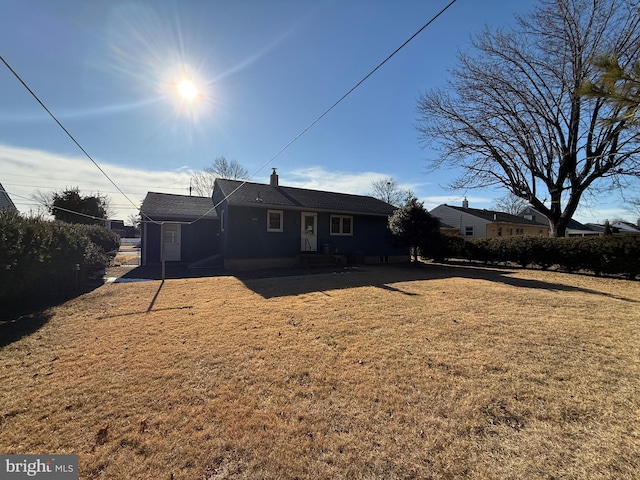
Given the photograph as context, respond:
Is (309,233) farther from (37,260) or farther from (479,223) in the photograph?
(479,223)

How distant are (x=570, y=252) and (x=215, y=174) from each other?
1326 inches

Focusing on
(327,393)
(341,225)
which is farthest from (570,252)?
(327,393)

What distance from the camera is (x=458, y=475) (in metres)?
1.86

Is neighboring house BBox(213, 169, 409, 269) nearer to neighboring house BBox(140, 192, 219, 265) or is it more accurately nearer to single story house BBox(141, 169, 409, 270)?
single story house BBox(141, 169, 409, 270)

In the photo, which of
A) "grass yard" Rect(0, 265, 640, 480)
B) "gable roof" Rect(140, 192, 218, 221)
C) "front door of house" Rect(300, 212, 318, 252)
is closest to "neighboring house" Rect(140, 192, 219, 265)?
"gable roof" Rect(140, 192, 218, 221)

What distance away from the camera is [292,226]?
13492 mm

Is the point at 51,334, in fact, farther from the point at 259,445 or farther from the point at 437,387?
the point at 437,387

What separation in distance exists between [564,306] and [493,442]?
5938 millimetres

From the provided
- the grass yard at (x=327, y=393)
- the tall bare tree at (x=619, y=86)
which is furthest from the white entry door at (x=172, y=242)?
the tall bare tree at (x=619, y=86)

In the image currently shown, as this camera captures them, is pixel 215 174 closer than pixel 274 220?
No

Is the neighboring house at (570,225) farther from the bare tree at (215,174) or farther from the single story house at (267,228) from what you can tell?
the bare tree at (215,174)

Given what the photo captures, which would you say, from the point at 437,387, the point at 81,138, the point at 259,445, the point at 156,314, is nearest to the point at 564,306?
the point at 437,387

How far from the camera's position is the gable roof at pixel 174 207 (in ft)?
46.8

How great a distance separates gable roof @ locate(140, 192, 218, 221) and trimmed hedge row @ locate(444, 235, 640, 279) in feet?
50.0
